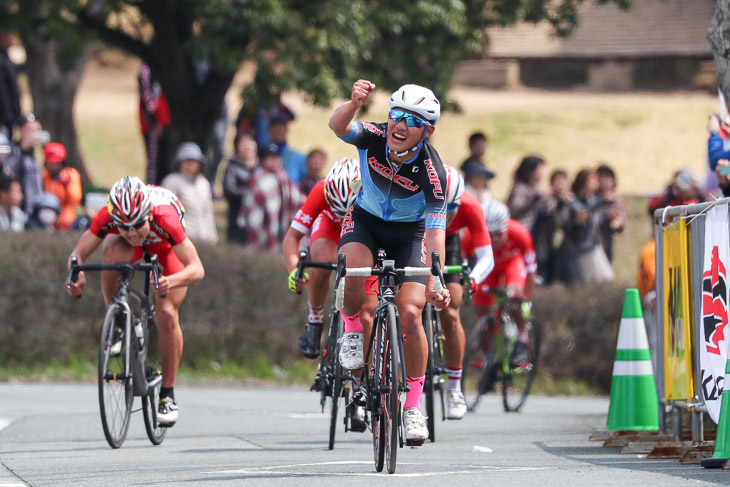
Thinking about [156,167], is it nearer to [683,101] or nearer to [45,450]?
[45,450]

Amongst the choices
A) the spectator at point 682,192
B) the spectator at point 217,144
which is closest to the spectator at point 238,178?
the spectator at point 682,192

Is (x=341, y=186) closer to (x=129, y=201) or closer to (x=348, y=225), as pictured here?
(x=348, y=225)

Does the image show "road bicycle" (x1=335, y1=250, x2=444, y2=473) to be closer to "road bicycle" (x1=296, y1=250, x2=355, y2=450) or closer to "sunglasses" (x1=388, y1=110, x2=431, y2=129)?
"sunglasses" (x1=388, y1=110, x2=431, y2=129)

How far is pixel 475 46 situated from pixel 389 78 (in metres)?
1.52

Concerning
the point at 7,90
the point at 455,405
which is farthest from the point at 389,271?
the point at 7,90

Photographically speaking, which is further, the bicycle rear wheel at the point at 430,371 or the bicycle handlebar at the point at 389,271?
the bicycle rear wheel at the point at 430,371

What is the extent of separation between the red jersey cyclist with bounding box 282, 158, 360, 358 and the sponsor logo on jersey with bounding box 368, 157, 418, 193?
1.32 meters

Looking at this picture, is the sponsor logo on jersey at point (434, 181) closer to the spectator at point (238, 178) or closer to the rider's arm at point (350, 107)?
the rider's arm at point (350, 107)

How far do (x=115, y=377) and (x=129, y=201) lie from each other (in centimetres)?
125

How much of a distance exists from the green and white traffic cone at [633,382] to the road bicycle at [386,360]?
2573 mm

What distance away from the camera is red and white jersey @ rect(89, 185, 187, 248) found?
11.2 meters

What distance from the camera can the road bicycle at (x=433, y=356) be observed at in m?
11.2

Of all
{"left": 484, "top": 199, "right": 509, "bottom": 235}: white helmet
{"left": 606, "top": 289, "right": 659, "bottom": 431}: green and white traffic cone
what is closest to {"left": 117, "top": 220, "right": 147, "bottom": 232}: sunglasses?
{"left": 606, "top": 289, "right": 659, "bottom": 431}: green and white traffic cone

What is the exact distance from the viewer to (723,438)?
8.95m
